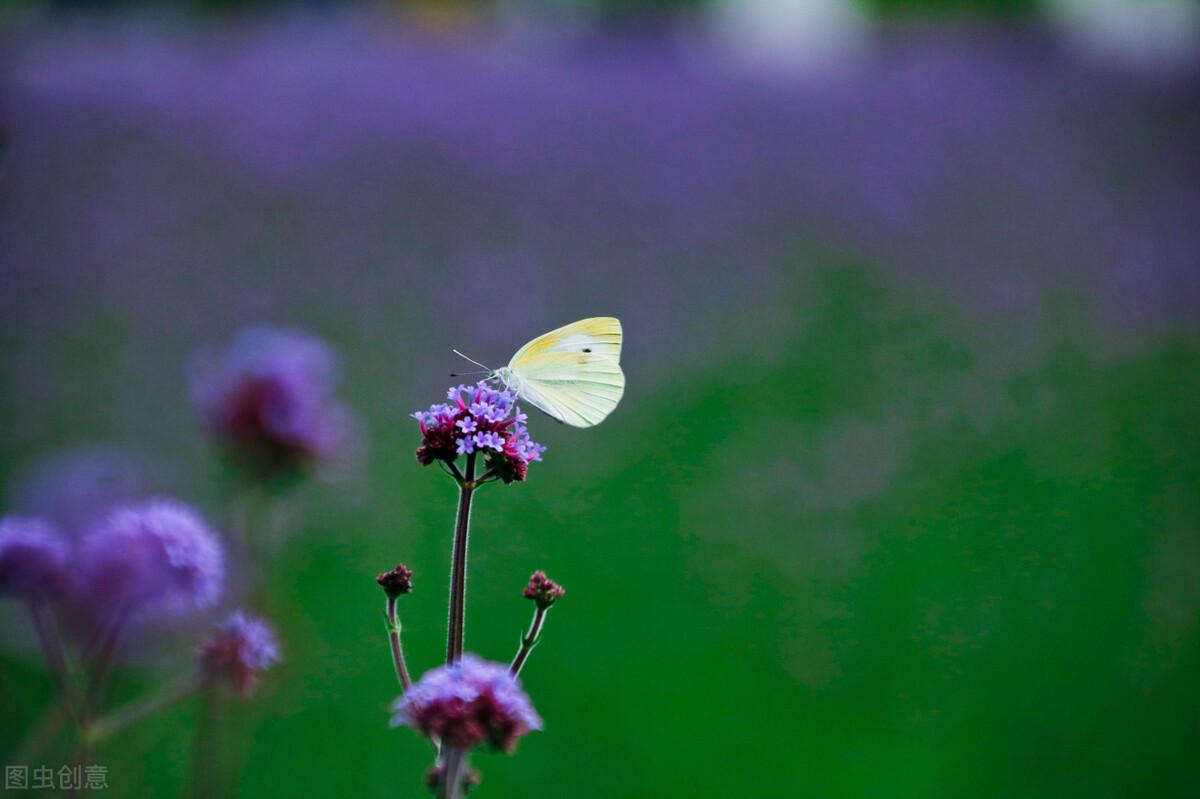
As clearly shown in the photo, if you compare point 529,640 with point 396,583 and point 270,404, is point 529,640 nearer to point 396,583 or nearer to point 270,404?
point 396,583

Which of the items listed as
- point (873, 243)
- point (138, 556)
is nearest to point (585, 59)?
point (873, 243)

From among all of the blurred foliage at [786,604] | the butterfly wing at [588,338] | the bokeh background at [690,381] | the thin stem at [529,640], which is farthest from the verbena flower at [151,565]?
the blurred foliage at [786,604]

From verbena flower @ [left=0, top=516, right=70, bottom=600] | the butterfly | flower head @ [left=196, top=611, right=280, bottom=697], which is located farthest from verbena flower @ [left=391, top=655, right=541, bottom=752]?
the butterfly

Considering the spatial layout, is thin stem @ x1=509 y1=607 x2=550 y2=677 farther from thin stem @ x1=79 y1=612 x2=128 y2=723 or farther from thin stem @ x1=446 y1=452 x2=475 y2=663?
thin stem @ x1=79 y1=612 x2=128 y2=723

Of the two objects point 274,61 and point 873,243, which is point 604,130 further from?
point 274,61

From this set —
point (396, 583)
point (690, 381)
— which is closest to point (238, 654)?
point (396, 583)
